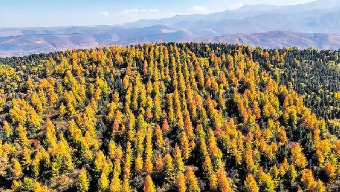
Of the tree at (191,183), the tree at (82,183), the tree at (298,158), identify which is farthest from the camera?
the tree at (298,158)

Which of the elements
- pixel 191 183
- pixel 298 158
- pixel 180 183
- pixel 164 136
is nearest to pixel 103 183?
pixel 180 183

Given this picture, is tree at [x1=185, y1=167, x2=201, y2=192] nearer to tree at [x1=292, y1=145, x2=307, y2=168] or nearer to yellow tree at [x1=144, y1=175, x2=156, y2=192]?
yellow tree at [x1=144, y1=175, x2=156, y2=192]

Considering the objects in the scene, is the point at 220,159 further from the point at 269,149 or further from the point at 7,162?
the point at 7,162

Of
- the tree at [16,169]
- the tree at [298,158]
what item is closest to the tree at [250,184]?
the tree at [298,158]

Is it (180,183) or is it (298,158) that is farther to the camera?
(298,158)

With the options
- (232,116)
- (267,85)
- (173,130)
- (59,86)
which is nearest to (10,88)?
(59,86)

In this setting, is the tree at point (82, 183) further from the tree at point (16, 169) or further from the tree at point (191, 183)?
the tree at point (191, 183)

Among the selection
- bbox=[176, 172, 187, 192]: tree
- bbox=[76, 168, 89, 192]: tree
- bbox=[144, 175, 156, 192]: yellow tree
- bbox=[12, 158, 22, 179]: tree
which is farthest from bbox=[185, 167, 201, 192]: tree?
bbox=[12, 158, 22, 179]: tree

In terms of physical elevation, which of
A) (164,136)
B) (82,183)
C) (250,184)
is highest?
(164,136)

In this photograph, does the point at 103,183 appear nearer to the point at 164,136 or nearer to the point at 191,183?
the point at 191,183
